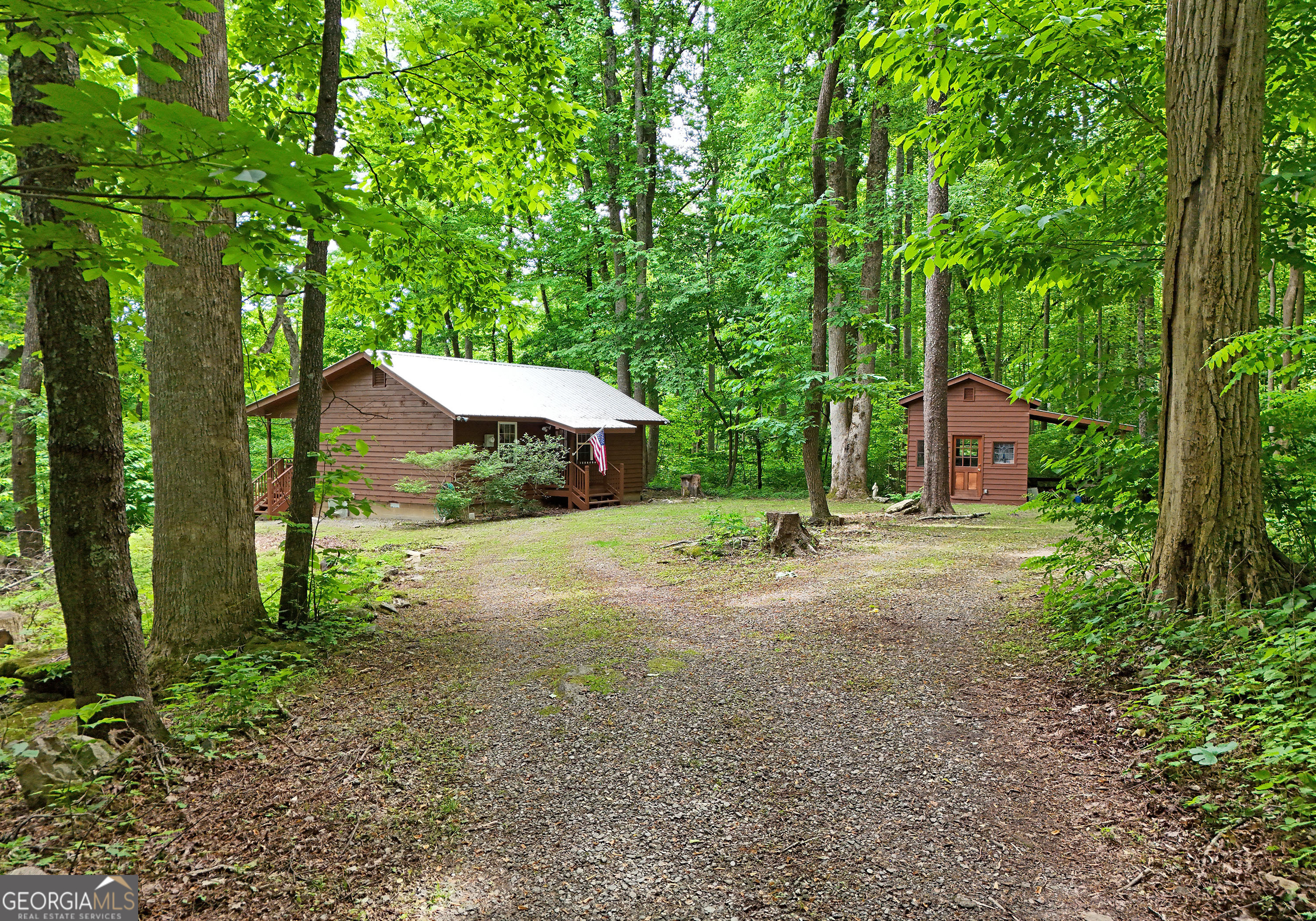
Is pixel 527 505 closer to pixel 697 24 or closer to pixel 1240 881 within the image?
pixel 1240 881

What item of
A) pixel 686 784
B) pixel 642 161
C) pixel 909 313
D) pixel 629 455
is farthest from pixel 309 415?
pixel 909 313

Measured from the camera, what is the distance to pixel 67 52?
2.92m

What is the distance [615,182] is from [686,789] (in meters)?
27.3

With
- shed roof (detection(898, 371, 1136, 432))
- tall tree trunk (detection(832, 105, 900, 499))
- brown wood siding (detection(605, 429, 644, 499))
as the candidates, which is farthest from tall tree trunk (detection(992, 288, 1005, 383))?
brown wood siding (detection(605, 429, 644, 499))

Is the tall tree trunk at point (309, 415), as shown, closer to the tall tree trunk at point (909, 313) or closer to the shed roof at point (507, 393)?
the shed roof at point (507, 393)

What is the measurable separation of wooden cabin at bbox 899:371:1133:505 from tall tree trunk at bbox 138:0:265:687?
19434 mm

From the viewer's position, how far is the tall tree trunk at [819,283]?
11.9 meters

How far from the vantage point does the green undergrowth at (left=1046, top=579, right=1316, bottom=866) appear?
2799 millimetres

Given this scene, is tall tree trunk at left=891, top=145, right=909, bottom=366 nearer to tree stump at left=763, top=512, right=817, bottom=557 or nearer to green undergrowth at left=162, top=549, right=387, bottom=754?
tree stump at left=763, top=512, right=817, bottom=557

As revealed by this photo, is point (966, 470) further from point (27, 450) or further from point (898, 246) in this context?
point (27, 450)

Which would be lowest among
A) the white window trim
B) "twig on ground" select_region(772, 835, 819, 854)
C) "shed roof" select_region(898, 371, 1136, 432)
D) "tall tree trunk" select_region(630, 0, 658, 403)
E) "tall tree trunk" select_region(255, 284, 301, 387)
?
"twig on ground" select_region(772, 835, 819, 854)

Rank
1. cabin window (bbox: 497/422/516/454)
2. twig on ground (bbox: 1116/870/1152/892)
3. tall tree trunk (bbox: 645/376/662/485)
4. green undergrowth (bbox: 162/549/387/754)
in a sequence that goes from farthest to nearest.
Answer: tall tree trunk (bbox: 645/376/662/485) → cabin window (bbox: 497/422/516/454) → green undergrowth (bbox: 162/549/387/754) → twig on ground (bbox: 1116/870/1152/892)

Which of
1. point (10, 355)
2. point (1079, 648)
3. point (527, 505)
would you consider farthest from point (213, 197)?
point (527, 505)

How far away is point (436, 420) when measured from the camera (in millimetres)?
18922
